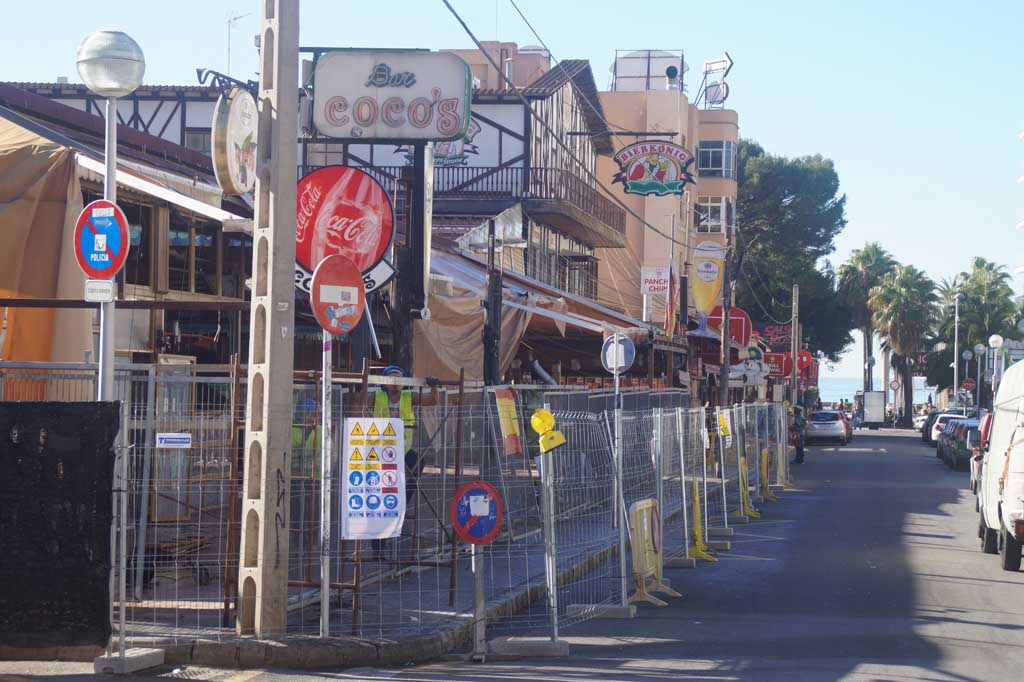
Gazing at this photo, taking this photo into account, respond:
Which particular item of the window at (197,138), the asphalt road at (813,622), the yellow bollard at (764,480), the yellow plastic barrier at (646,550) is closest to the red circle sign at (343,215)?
the yellow plastic barrier at (646,550)

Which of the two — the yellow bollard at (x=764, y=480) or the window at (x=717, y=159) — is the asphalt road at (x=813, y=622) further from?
the window at (x=717, y=159)

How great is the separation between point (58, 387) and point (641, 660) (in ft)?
17.5

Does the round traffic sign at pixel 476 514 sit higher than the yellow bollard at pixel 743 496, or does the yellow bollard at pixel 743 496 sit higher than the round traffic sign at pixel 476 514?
the round traffic sign at pixel 476 514

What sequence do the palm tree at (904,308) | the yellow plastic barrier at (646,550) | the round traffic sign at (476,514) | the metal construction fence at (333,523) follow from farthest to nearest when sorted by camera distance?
the palm tree at (904,308) → the yellow plastic barrier at (646,550) → the metal construction fence at (333,523) → the round traffic sign at (476,514)

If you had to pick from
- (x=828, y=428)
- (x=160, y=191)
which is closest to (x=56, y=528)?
(x=160, y=191)

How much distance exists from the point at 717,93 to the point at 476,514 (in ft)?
189

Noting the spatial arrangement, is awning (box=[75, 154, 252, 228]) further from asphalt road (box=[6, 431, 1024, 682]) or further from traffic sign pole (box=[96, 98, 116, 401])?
asphalt road (box=[6, 431, 1024, 682])

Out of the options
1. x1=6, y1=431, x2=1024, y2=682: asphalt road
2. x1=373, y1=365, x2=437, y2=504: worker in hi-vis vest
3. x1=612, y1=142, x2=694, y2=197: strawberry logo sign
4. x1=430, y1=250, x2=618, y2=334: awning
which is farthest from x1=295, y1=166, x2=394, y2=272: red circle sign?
x1=612, y1=142, x2=694, y2=197: strawberry logo sign

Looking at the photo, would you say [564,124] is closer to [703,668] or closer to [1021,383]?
[1021,383]

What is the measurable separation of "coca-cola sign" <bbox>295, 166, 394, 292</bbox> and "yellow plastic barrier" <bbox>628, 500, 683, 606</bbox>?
3.56 meters

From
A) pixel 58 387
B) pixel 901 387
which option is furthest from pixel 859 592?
pixel 901 387

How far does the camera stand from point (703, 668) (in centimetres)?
925

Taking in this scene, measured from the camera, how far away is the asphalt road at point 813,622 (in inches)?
357

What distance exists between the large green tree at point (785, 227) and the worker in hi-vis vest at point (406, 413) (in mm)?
63949
